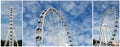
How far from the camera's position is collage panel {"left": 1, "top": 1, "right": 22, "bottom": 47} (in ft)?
12.6

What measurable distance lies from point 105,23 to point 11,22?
124 centimetres

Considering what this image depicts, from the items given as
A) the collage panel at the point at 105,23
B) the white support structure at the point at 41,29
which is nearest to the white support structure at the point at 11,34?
the white support structure at the point at 41,29

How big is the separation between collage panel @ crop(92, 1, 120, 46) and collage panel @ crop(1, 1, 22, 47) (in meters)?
0.96

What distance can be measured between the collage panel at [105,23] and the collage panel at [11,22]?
3.14ft

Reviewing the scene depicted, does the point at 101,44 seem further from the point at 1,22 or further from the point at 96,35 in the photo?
the point at 1,22

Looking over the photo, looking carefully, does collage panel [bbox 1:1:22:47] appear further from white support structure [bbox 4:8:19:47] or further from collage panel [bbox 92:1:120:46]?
collage panel [bbox 92:1:120:46]

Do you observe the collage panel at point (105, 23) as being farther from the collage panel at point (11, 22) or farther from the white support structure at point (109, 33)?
the collage panel at point (11, 22)

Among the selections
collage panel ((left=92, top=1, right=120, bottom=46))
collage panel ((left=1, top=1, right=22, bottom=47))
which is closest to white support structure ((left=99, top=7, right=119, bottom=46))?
collage panel ((left=92, top=1, right=120, bottom=46))

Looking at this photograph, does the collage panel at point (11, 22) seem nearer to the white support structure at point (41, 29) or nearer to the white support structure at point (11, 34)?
the white support structure at point (11, 34)

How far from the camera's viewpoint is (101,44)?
13.4ft

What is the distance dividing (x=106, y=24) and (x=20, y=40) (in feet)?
3.85

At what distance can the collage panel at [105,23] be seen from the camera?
3.92 meters

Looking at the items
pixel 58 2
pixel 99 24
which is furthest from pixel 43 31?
pixel 99 24

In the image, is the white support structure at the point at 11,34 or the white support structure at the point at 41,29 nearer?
the white support structure at the point at 11,34
